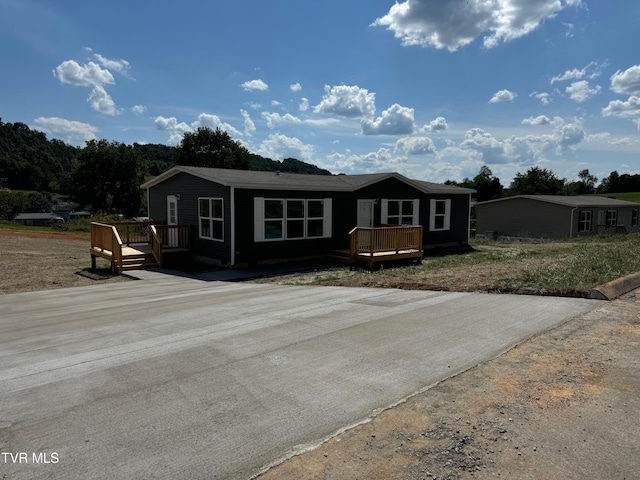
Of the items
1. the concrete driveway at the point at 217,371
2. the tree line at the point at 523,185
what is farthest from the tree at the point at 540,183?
the concrete driveway at the point at 217,371

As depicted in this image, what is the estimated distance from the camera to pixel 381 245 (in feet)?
50.2

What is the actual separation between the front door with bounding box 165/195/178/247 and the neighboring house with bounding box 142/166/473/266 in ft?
0.13

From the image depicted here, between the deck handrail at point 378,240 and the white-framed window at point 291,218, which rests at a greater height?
the white-framed window at point 291,218

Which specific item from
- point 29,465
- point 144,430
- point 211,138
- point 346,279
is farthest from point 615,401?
point 211,138

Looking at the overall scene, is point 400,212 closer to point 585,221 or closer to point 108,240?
point 108,240

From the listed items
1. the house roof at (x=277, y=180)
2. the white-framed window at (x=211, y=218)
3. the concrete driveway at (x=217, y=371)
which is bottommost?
the concrete driveway at (x=217, y=371)

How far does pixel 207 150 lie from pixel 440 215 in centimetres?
3954

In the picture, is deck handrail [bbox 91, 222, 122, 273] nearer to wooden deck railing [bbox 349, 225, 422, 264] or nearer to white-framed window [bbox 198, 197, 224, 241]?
white-framed window [bbox 198, 197, 224, 241]

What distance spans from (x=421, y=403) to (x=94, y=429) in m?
2.57

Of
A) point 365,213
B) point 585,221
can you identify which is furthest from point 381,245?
point 585,221

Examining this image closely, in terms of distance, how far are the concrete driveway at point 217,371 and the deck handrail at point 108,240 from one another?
519 centimetres

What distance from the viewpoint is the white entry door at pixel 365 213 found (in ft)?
57.4

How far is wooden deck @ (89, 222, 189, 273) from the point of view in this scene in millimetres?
14109

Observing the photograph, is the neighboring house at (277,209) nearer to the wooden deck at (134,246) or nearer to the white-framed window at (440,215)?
the white-framed window at (440,215)
